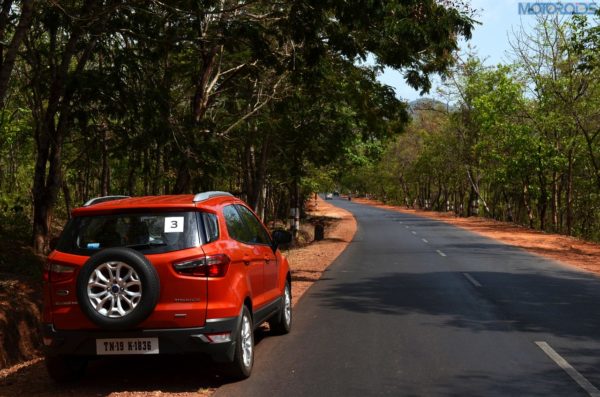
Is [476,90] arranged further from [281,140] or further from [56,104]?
[56,104]

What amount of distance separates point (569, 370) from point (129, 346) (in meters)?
4.26

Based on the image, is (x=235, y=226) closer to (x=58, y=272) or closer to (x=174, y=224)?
(x=174, y=224)

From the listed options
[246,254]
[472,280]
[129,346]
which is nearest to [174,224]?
[246,254]

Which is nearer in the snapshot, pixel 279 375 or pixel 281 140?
pixel 279 375

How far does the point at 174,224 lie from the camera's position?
5477 mm

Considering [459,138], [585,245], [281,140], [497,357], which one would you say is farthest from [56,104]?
[459,138]

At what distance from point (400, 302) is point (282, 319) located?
3230 mm

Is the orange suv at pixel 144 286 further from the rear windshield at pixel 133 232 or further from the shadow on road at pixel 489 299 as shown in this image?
the shadow on road at pixel 489 299

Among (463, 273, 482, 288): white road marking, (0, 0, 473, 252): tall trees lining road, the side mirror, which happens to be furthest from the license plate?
(463, 273, 482, 288): white road marking

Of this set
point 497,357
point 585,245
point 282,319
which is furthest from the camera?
point 585,245

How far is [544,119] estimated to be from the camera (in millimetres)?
32875

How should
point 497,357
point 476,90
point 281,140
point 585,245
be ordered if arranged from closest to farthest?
point 497,357
point 281,140
point 585,245
point 476,90

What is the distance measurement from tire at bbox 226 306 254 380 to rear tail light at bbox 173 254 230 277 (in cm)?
62

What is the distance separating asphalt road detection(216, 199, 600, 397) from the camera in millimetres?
5637
